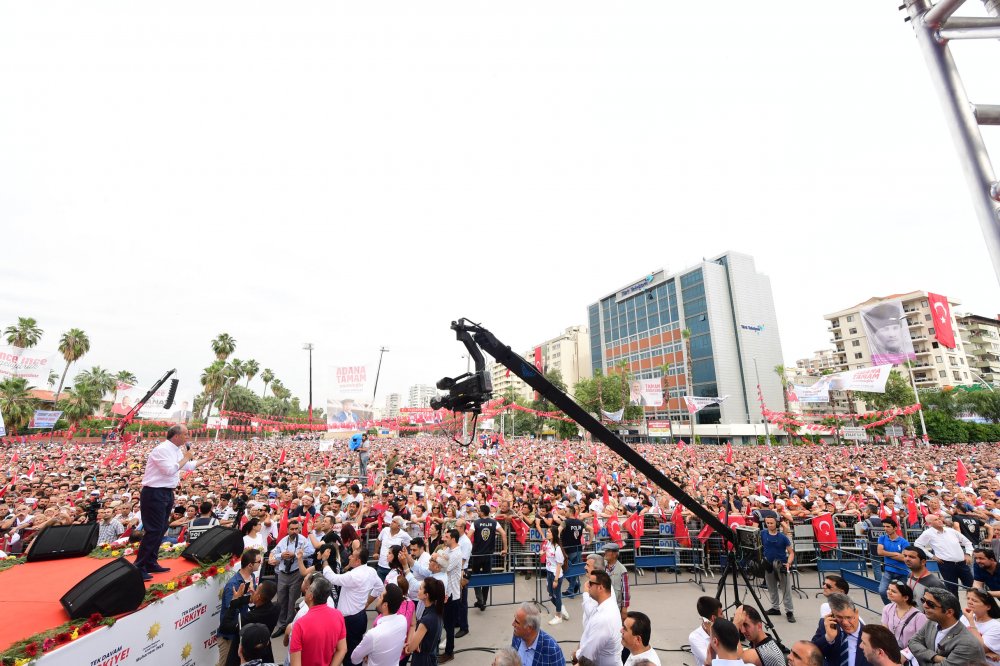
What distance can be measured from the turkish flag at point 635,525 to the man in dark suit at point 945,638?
5.81m

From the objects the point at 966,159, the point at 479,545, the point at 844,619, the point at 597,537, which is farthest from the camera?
the point at 597,537

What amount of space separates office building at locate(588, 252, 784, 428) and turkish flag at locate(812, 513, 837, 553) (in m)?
55.9

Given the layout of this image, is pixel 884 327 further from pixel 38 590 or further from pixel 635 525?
pixel 38 590

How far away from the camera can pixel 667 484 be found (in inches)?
184

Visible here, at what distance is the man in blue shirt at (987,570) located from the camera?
632cm

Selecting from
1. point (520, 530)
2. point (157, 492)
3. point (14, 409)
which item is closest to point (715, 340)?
point (520, 530)

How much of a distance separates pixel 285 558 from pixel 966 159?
898 cm

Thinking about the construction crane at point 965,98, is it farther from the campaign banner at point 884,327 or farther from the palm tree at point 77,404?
the palm tree at point 77,404

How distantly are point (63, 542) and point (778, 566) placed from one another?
11370 millimetres

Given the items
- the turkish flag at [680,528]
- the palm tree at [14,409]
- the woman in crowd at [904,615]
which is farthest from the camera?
the palm tree at [14,409]

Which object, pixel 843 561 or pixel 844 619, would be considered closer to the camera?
pixel 844 619

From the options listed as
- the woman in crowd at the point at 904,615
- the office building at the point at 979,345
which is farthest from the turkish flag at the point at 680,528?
the office building at the point at 979,345

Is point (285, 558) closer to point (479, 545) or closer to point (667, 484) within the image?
point (479, 545)

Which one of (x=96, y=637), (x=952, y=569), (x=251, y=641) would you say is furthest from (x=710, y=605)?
(x=952, y=569)
